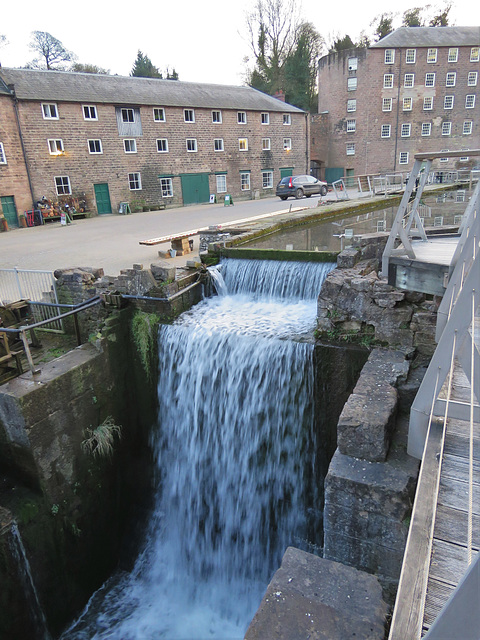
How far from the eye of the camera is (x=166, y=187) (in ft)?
94.0

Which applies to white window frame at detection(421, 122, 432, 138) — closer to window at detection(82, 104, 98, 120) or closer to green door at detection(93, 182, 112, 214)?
window at detection(82, 104, 98, 120)

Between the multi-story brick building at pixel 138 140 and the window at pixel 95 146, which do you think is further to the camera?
the window at pixel 95 146

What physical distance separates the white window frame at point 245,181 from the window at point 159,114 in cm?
669

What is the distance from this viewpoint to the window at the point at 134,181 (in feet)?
89.4

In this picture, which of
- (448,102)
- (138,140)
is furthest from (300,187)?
(448,102)

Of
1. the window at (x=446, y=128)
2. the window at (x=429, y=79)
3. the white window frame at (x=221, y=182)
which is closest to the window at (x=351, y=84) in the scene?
the window at (x=429, y=79)

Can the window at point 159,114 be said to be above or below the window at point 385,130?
above

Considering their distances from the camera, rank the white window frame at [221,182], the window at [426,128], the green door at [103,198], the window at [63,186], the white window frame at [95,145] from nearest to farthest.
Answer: the window at [63,186], the white window frame at [95,145], the green door at [103,198], the white window frame at [221,182], the window at [426,128]

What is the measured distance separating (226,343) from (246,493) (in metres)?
2.40

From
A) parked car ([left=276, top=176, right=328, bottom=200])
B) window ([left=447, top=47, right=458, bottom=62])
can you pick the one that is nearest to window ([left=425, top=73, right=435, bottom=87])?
window ([left=447, top=47, right=458, bottom=62])

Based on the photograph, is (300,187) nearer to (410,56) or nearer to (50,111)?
(50,111)

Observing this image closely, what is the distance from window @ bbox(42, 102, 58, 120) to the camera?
2346 centimetres

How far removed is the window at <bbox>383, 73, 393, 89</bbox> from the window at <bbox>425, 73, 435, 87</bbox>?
10.2 feet

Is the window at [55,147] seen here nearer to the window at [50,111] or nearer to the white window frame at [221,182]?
the window at [50,111]
